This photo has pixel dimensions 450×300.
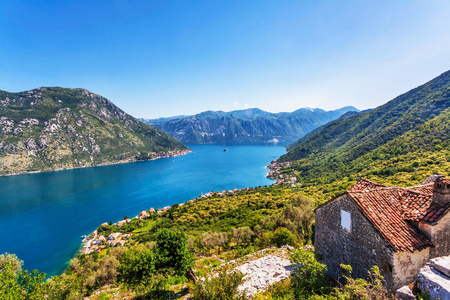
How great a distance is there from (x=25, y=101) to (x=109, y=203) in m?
179

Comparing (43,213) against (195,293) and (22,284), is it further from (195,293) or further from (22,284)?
(195,293)

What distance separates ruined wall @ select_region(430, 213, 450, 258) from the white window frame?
259 centimetres

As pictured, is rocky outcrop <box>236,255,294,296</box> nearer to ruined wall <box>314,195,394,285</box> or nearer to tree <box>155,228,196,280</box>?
ruined wall <box>314,195,394,285</box>

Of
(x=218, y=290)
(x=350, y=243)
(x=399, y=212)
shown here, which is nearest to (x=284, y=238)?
(x=350, y=243)

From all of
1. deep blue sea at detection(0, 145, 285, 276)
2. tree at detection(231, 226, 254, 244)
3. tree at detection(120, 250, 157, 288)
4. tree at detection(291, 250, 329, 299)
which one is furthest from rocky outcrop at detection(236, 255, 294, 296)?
deep blue sea at detection(0, 145, 285, 276)

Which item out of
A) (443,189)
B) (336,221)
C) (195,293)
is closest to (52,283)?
(195,293)

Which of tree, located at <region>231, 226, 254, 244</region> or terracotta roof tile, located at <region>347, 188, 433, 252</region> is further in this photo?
tree, located at <region>231, 226, 254, 244</region>

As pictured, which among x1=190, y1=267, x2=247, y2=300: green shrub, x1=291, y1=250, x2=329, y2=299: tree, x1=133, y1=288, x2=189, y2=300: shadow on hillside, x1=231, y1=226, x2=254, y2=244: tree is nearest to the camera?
x1=190, y1=267, x2=247, y2=300: green shrub

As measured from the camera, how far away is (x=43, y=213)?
6812cm

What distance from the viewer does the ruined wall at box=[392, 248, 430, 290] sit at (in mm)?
7184

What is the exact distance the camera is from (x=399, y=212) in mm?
A: 8422

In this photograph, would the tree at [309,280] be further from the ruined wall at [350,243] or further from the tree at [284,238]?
the tree at [284,238]

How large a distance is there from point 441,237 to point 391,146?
90.9 m

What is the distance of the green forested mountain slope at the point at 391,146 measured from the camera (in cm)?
5484
